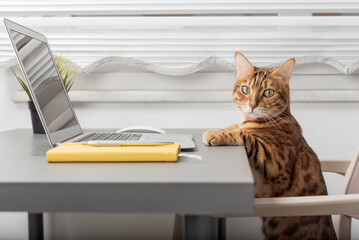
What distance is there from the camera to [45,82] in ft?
3.32

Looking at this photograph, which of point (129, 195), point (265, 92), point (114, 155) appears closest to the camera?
point (129, 195)

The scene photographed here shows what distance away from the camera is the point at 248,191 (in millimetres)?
524

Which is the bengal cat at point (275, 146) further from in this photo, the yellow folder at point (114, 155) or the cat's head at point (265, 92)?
the yellow folder at point (114, 155)

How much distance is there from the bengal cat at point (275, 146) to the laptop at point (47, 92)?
15cm

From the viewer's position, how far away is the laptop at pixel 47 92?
886 millimetres

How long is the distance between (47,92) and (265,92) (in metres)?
0.58

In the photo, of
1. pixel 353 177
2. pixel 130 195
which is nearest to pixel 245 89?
pixel 353 177

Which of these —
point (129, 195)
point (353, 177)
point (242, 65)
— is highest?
point (242, 65)

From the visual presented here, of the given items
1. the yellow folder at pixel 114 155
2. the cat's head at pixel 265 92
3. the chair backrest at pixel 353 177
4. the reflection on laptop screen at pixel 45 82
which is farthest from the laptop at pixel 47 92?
the chair backrest at pixel 353 177

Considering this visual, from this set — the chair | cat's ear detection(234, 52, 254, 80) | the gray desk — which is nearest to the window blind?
cat's ear detection(234, 52, 254, 80)

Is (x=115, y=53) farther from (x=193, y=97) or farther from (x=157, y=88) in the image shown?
(x=193, y=97)

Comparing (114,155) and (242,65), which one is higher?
(242,65)

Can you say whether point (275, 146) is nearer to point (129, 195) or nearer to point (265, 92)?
point (265, 92)

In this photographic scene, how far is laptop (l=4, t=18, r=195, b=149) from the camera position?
89 centimetres
